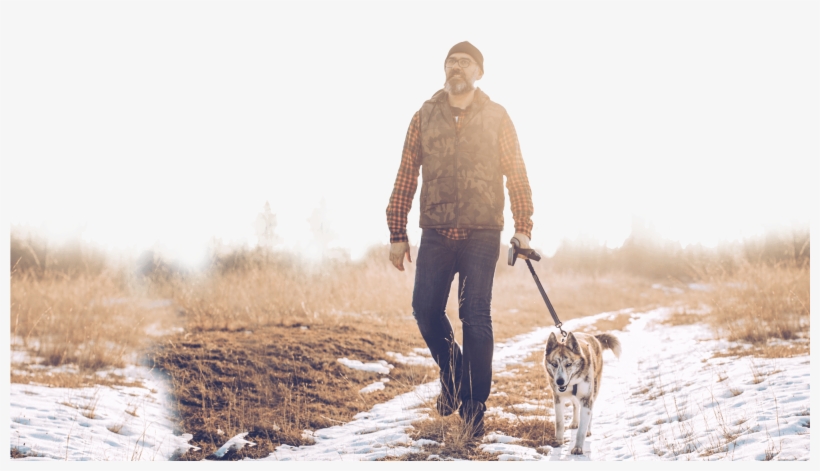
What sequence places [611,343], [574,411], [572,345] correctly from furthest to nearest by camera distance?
1. [611,343]
2. [574,411]
3. [572,345]

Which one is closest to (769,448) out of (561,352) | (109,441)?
(561,352)

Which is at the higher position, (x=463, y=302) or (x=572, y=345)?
(x=463, y=302)

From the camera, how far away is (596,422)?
14.7 feet

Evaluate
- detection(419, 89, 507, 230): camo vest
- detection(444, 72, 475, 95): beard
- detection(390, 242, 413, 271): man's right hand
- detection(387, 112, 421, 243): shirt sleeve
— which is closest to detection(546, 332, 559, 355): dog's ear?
detection(419, 89, 507, 230): camo vest

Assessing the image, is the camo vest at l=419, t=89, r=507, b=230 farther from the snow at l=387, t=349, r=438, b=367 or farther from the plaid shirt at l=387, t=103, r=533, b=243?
the snow at l=387, t=349, r=438, b=367

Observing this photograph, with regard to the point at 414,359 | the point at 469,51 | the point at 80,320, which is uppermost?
the point at 469,51

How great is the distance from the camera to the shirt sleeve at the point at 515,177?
3891 millimetres

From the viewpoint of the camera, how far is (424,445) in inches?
141

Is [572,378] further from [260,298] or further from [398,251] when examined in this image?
[260,298]

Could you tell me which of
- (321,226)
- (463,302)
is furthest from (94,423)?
(321,226)

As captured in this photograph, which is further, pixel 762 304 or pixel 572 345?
pixel 762 304

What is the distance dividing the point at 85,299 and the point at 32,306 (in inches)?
30.7

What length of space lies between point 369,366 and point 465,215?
11.3ft

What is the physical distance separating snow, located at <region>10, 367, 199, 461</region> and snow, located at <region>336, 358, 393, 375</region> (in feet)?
6.56
